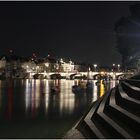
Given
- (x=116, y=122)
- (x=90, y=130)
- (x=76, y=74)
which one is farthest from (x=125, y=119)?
(x=76, y=74)

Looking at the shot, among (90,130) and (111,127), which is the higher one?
(111,127)

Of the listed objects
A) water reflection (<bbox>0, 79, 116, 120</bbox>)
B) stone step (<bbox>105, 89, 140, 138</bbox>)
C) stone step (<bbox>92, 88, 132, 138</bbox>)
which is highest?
stone step (<bbox>105, 89, 140, 138</bbox>)

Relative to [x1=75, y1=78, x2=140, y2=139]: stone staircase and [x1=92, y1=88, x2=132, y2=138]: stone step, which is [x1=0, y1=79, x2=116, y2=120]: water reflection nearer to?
[x1=75, y1=78, x2=140, y2=139]: stone staircase

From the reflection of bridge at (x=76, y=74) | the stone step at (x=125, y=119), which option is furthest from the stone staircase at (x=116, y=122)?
the reflection of bridge at (x=76, y=74)

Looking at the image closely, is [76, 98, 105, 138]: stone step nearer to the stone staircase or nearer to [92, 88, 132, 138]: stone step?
the stone staircase

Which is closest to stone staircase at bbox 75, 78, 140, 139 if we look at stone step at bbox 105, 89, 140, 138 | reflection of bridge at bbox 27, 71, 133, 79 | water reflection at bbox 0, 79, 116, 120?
stone step at bbox 105, 89, 140, 138

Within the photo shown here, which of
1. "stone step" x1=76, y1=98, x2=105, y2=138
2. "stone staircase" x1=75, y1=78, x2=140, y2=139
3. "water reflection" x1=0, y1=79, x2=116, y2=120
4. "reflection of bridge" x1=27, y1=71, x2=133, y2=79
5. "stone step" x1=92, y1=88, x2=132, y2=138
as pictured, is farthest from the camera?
"reflection of bridge" x1=27, y1=71, x2=133, y2=79

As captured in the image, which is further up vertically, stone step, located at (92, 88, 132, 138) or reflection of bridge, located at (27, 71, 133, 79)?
stone step, located at (92, 88, 132, 138)

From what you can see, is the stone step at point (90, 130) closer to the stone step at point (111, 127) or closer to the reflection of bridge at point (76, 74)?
the stone step at point (111, 127)

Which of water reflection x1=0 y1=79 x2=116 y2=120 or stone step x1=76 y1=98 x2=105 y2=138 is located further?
water reflection x1=0 y1=79 x2=116 y2=120

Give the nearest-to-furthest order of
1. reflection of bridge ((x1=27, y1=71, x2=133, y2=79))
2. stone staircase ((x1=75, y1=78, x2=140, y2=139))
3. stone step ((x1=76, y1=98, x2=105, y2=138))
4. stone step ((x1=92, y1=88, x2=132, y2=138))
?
stone step ((x1=92, y1=88, x2=132, y2=138)) < stone staircase ((x1=75, y1=78, x2=140, y2=139)) < stone step ((x1=76, y1=98, x2=105, y2=138)) < reflection of bridge ((x1=27, y1=71, x2=133, y2=79))

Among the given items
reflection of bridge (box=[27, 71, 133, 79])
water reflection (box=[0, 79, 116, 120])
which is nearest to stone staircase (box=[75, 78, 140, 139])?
water reflection (box=[0, 79, 116, 120])

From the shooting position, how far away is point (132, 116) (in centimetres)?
936

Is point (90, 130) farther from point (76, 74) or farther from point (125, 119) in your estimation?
point (76, 74)
